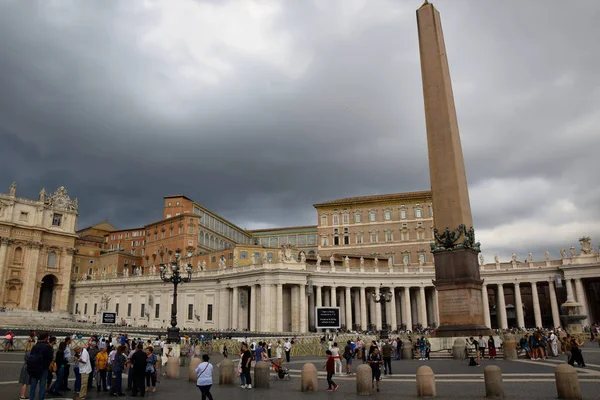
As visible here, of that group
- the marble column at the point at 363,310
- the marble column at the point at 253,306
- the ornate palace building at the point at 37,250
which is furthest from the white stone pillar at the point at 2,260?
the marble column at the point at 363,310

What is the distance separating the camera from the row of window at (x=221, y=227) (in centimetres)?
7844

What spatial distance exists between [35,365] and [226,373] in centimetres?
611

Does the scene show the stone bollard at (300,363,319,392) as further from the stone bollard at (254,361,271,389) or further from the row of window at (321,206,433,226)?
the row of window at (321,206,433,226)

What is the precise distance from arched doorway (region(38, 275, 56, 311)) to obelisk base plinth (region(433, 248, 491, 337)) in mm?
68448

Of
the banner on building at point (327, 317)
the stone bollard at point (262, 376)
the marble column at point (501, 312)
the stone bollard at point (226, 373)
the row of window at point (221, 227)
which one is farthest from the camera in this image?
the row of window at point (221, 227)

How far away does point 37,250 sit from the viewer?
223ft

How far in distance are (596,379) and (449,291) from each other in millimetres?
7785

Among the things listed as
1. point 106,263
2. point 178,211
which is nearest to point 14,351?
point 178,211

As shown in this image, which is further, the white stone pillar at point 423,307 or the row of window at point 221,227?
the row of window at point 221,227

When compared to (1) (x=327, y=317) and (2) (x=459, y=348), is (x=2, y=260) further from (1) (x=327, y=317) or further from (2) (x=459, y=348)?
(2) (x=459, y=348)

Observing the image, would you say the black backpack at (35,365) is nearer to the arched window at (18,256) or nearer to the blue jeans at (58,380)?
the blue jeans at (58,380)

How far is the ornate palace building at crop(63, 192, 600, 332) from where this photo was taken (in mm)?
50594

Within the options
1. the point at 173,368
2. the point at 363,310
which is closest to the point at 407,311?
the point at 363,310

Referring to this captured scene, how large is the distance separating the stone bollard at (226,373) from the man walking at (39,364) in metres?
5.56
